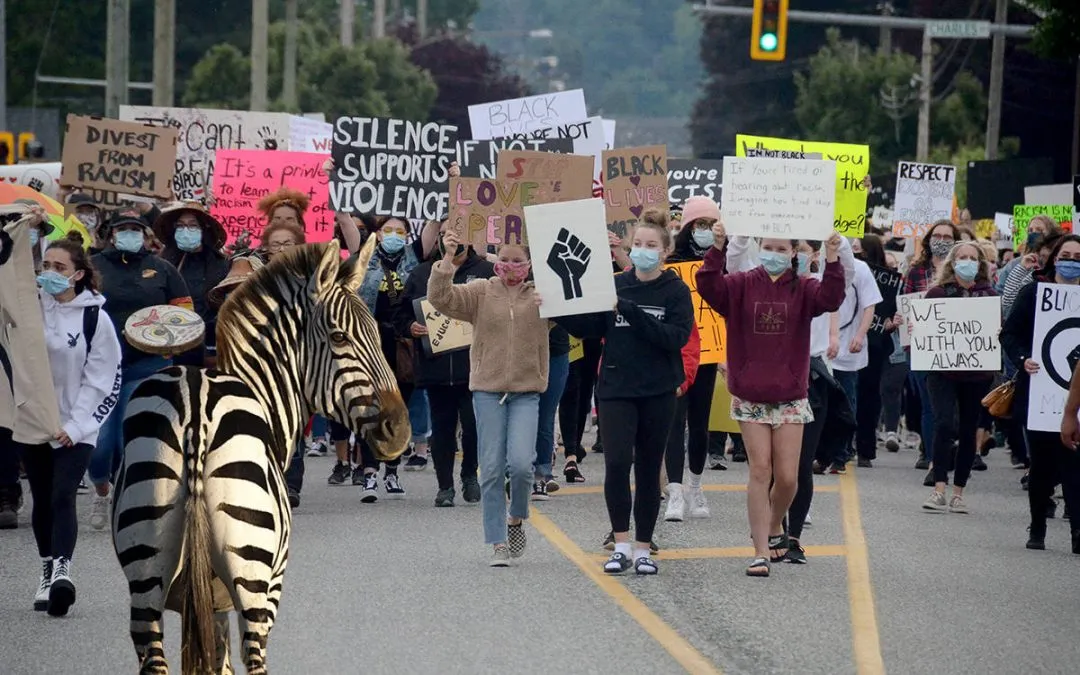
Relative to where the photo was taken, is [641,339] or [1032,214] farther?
[1032,214]

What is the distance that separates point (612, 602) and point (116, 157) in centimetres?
1017

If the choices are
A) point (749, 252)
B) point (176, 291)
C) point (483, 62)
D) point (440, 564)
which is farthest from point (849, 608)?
point (483, 62)

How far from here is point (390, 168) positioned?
16.9 meters

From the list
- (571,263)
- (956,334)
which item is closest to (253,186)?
(956,334)

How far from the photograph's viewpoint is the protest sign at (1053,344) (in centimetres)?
1335

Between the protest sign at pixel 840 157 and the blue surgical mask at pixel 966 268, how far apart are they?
35.8 inches

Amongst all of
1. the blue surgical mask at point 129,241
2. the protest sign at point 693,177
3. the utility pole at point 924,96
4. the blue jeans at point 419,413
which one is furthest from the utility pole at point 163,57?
the utility pole at point 924,96

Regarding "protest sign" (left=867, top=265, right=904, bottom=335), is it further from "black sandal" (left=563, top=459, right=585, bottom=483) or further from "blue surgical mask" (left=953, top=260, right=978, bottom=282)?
"black sandal" (left=563, top=459, right=585, bottom=483)

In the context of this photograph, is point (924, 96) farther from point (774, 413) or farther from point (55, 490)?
point (55, 490)

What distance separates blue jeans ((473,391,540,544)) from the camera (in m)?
11.9

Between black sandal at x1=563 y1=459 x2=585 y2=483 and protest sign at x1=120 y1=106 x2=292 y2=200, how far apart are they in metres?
6.89

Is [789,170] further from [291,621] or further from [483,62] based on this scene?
[483,62]

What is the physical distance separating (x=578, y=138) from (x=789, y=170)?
9777mm

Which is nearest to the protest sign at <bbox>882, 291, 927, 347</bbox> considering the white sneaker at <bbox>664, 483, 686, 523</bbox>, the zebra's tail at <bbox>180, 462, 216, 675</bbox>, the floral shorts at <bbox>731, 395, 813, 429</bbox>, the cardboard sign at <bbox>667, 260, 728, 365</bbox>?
the cardboard sign at <bbox>667, 260, 728, 365</bbox>
